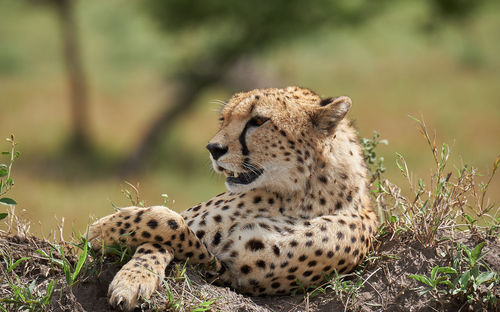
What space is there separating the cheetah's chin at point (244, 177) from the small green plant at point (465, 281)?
0.91 m

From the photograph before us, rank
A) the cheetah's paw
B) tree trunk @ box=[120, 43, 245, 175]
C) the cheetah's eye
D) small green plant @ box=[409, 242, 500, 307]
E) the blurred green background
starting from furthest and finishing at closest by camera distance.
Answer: tree trunk @ box=[120, 43, 245, 175] → the blurred green background → the cheetah's eye → small green plant @ box=[409, 242, 500, 307] → the cheetah's paw

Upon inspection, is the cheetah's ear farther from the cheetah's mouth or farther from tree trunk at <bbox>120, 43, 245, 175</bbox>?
tree trunk at <bbox>120, 43, 245, 175</bbox>

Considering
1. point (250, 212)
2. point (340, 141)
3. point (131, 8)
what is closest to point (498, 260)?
point (340, 141)

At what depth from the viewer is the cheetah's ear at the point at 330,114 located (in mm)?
3951

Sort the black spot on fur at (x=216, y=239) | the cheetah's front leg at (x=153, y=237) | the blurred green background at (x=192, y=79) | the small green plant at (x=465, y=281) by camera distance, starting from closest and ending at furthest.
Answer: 1. the cheetah's front leg at (x=153, y=237)
2. the small green plant at (x=465, y=281)
3. the black spot on fur at (x=216, y=239)
4. the blurred green background at (x=192, y=79)

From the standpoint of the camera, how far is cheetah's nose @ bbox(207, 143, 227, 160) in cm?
389

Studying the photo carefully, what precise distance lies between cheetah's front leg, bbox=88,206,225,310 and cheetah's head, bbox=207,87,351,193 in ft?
1.40

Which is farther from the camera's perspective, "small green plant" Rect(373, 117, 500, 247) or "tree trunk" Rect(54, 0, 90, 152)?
"tree trunk" Rect(54, 0, 90, 152)

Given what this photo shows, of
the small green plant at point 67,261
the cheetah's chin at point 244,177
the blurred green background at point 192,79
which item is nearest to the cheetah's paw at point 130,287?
the small green plant at point 67,261

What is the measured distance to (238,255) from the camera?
3676 millimetres

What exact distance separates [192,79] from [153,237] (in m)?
13.9

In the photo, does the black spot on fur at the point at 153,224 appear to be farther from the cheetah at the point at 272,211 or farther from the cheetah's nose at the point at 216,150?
the cheetah's nose at the point at 216,150

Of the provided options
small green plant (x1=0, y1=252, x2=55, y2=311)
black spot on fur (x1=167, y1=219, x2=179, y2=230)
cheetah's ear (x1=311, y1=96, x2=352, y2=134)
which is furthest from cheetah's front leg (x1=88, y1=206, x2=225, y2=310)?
cheetah's ear (x1=311, y1=96, x2=352, y2=134)

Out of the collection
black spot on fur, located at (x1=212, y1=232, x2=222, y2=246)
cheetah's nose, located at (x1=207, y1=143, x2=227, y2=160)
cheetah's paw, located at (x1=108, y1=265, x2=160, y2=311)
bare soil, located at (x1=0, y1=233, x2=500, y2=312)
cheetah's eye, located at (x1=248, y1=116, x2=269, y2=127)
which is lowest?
bare soil, located at (x1=0, y1=233, x2=500, y2=312)
